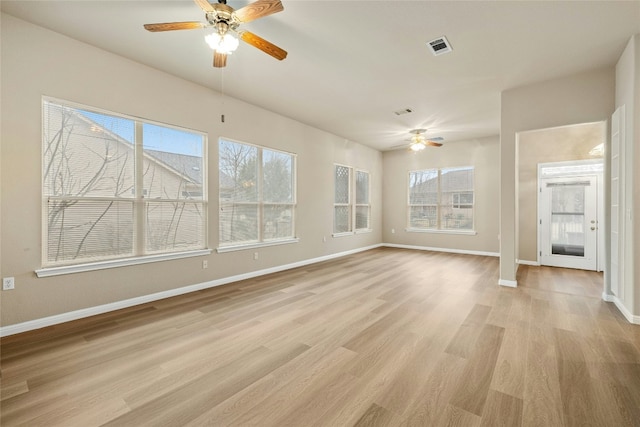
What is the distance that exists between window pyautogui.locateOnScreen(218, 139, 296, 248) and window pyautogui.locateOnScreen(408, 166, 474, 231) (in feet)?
14.4

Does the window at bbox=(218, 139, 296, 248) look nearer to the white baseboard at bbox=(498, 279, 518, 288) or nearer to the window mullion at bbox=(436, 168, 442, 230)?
the white baseboard at bbox=(498, 279, 518, 288)

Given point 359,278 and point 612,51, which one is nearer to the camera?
point 612,51

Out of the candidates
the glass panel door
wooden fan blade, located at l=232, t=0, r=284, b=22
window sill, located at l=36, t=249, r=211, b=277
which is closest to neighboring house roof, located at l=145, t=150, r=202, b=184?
window sill, located at l=36, t=249, r=211, b=277

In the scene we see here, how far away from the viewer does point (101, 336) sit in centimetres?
271

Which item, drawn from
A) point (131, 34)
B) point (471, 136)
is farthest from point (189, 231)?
point (471, 136)

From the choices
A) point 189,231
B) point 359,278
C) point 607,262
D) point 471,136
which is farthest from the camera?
point 471,136

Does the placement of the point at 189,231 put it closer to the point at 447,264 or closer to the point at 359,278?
the point at 359,278

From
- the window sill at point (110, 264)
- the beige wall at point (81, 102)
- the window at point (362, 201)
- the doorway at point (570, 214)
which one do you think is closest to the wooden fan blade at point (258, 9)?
the beige wall at point (81, 102)

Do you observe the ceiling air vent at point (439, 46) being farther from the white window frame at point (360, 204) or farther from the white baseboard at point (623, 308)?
the white window frame at point (360, 204)

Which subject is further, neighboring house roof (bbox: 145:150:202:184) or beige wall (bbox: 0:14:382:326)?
neighboring house roof (bbox: 145:150:202:184)

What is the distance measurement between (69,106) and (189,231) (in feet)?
6.64

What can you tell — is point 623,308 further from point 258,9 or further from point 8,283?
point 8,283

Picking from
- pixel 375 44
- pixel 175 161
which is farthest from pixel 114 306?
pixel 375 44

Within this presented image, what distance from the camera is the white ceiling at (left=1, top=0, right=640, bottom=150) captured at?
2.60 meters
